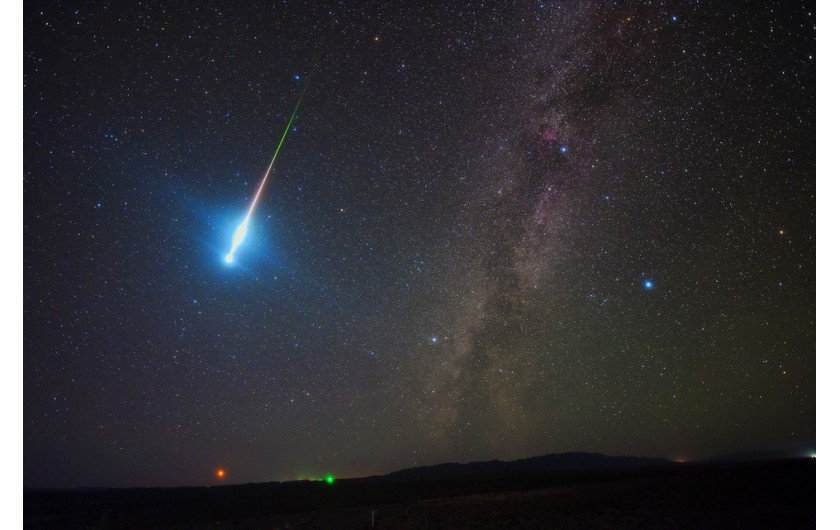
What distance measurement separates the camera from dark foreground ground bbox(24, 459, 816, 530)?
12.3 metres

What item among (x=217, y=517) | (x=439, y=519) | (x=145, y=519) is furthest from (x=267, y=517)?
(x=439, y=519)

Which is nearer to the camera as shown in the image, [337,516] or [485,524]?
[485,524]

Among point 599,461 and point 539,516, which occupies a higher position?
point 539,516

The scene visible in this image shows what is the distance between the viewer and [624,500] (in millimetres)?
15094

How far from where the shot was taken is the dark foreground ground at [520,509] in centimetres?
1227

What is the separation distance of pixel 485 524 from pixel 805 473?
41.8 ft

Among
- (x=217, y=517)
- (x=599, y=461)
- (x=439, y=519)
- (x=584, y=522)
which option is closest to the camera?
(x=584, y=522)

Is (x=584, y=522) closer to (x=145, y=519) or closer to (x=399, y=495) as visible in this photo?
(x=399, y=495)

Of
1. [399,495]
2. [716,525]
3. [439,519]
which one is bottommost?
[399,495]

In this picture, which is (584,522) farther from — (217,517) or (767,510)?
(217,517)

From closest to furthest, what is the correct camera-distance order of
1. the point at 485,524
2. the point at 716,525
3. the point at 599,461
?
the point at 716,525 < the point at 485,524 < the point at 599,461

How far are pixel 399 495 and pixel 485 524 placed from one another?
9207 mm

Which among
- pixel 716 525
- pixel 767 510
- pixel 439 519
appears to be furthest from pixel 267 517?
pixel 767 510

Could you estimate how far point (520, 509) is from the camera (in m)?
15.3
